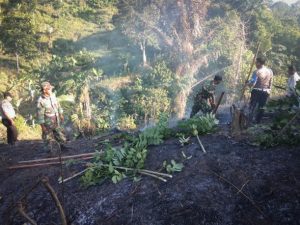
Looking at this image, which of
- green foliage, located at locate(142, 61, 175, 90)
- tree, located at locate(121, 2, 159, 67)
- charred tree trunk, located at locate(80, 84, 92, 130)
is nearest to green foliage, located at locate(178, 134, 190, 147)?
Answer: charred tree trunk, located at locate(80, 84, 92, 130)

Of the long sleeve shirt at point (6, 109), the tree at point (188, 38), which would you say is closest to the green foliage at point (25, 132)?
the long sleeve shirt at point (6, 109)

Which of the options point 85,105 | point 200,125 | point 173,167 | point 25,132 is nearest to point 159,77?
point 85,105

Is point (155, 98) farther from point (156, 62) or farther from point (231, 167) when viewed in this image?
point (231, 167)

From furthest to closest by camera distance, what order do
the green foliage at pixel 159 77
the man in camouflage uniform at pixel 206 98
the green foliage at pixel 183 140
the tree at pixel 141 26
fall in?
1. the tree at pixel 141 26
2. the green foliage at pixel 159 77
3. the man in camouflage uniform at pixel 206 98
4. the green foliage at pixel 183 140

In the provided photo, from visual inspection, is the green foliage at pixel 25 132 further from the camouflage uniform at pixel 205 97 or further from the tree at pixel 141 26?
the tree at pixel 141 26

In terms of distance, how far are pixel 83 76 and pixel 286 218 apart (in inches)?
696

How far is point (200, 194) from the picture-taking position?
4094 mm

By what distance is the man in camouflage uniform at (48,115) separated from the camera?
7.05 meters

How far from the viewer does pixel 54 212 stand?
4688 millimetres

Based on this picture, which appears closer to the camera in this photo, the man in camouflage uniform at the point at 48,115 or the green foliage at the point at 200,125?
the green foliage at the point at 200,125

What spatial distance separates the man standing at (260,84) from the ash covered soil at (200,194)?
2.25 metres

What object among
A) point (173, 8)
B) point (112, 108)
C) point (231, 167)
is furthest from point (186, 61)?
point (231, 167)

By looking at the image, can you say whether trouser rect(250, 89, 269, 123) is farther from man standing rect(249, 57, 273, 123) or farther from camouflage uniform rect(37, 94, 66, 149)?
camouflage uniform rect(37, 94, 66, 149)

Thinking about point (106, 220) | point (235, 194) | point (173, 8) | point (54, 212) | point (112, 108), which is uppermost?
point (173, 8)
